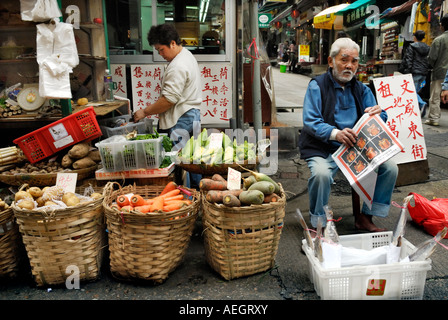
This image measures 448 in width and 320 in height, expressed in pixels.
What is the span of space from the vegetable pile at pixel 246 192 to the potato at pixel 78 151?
1.33 m

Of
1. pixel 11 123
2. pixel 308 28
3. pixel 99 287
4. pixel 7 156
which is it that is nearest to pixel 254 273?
pixel 99 287

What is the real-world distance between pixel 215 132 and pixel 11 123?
2251mm

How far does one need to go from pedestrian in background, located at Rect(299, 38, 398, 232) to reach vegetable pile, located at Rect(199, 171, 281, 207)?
1.65 ft

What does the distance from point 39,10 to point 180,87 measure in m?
1.57

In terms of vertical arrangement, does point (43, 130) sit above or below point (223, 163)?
above

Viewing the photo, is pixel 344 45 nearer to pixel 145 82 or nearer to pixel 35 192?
pixel 35 192

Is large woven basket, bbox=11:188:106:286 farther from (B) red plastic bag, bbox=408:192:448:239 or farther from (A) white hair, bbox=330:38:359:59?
(B) red plastic bag, bbox=408:192:448:239

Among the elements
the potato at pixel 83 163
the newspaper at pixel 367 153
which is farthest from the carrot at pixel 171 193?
the newspaper at pixel 367 153

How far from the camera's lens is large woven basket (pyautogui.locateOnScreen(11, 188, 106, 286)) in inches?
105

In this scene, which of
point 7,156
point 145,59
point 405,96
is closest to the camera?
point 7,156

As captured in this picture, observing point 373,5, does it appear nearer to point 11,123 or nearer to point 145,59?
point 145,59

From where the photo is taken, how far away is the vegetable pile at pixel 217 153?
10.9 ft

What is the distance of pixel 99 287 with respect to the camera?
284 cm

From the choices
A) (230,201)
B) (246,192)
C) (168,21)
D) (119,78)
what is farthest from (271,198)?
(168,21)
